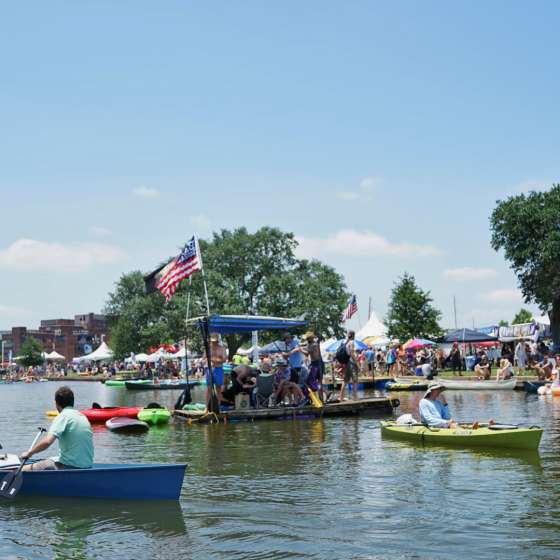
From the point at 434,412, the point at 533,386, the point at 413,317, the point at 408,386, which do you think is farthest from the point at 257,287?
the point at 434,412

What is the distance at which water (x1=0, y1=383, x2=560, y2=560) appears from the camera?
919cm

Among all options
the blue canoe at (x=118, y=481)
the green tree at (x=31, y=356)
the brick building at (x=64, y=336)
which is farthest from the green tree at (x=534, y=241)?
the brick building at (x=64, y=336)

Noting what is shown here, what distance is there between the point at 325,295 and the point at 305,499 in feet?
207

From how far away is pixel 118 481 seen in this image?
37.1ft

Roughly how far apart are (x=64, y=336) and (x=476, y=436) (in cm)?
16779

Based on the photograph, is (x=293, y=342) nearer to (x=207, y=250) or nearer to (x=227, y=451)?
(x=227, y=451)

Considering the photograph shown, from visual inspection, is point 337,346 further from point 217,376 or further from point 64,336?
point 64,336

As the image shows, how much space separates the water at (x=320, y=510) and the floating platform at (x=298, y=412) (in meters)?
4.69

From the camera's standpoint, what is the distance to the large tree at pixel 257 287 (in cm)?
7238

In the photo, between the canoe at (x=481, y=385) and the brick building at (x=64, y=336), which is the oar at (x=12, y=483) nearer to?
the canoe at (x=481, y=385)

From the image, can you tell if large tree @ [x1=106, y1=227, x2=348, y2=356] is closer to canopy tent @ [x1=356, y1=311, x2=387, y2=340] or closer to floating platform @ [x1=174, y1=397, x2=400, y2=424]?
canopy tent @ [x1=356, y1=311, x2=387, y2=340]

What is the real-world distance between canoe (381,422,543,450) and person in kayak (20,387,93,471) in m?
7.64

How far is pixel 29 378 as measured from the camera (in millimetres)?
89625

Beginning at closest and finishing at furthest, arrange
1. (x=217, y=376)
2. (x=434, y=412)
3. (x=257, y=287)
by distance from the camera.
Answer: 1. (x=434, y=412)
2. (x=217, y=376)
3. (x=257, y=287)
